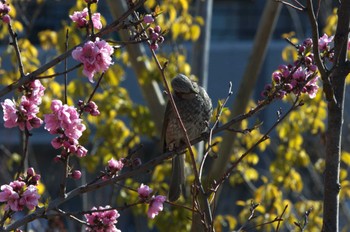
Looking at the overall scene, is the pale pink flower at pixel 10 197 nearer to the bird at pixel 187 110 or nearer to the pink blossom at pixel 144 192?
the pink blossom at pixel 144 192

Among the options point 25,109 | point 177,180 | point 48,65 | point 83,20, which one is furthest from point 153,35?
point 177,180

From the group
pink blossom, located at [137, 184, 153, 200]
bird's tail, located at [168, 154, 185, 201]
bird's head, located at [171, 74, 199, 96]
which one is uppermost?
bird's head, located at [171, 74, 199, 96]

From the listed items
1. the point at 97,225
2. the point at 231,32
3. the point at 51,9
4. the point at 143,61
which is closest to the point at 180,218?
the point at 143,61

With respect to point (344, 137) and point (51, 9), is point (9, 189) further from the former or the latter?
point (51, 9)

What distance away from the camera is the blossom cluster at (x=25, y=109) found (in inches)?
104

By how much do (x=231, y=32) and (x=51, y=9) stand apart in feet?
13.4

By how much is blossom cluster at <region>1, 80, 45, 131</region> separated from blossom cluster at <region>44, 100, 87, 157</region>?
0.10 meters

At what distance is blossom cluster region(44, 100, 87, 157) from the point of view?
2.55 meters

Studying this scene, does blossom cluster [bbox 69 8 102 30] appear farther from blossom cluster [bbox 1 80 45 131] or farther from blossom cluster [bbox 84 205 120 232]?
blossom cluster [bbox 84 205 120 232]

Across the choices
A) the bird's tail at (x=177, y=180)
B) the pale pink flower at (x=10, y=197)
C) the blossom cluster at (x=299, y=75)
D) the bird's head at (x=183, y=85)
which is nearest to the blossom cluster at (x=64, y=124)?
the pale pink flower at (x=10, y=197)

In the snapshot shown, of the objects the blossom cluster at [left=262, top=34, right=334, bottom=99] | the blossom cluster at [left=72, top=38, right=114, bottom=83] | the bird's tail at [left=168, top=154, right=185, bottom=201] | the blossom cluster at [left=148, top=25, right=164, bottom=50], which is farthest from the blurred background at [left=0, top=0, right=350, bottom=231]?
the blossom cluster at [left=72, top=38, right=114, bottom=83]

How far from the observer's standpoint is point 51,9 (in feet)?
43.2

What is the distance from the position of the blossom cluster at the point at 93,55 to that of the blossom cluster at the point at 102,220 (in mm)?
538

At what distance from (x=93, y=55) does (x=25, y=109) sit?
34cm
